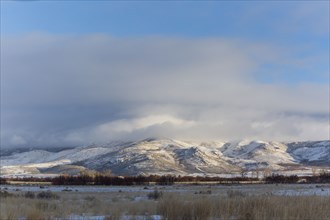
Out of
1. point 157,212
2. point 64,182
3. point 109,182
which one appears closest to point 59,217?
point 157,212

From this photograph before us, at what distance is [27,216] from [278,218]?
681 centimetres

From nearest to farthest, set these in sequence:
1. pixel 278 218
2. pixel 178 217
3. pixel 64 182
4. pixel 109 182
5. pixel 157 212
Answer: pixel 278 218, pixel 178 217, pixel 157 212, pixel 109 182, pixel 64 182

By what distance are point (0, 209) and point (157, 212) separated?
16.4ft

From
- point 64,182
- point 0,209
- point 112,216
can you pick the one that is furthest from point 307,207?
point 64,182

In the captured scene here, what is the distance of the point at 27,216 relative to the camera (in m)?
13.2

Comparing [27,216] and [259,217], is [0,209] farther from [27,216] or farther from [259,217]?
[259,217]

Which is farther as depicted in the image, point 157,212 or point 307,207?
point 157,212

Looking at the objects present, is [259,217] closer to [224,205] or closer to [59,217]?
[224,205]

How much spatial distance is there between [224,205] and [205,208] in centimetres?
82

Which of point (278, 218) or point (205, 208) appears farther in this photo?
point (205, 208)

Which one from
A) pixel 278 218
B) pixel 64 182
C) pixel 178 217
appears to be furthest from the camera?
pixel 64 182

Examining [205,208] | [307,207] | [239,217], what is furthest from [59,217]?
[307,207]

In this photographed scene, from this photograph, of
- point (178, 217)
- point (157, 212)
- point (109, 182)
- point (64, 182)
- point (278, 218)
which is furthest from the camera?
point (64, 182)

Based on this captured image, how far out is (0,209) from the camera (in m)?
13.5
